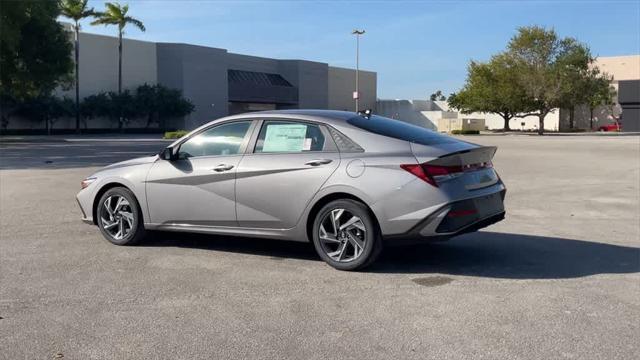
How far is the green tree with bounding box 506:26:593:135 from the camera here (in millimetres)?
67562

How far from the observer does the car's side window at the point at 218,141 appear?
23.3ft

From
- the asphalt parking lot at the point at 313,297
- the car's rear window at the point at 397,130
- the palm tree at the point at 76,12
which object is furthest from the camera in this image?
the palm tree at the point at 76,12

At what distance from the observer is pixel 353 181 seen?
6234 millimetres

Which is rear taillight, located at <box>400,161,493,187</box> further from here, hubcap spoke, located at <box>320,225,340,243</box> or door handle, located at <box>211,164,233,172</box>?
door handle, located at <box>211,164,233,172</box>

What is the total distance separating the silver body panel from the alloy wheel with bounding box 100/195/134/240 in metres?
0.21

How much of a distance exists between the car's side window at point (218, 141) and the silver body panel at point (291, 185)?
0.22 feet

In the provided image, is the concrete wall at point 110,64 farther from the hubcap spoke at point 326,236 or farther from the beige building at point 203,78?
the hubcap spoke at point 326,236

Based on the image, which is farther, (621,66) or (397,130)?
(621,66)

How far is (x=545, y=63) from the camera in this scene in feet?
227

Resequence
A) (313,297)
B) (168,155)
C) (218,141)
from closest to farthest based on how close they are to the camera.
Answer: (313,297) → (218,141) → (168,155)

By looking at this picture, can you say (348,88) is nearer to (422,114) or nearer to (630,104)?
(422,114)

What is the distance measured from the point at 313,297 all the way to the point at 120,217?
323 centimetres

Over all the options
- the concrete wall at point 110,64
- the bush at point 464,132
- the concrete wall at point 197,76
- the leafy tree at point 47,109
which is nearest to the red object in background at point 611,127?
the bush at point 464,132

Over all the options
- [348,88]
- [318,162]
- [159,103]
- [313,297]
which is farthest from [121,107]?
[313,297]
